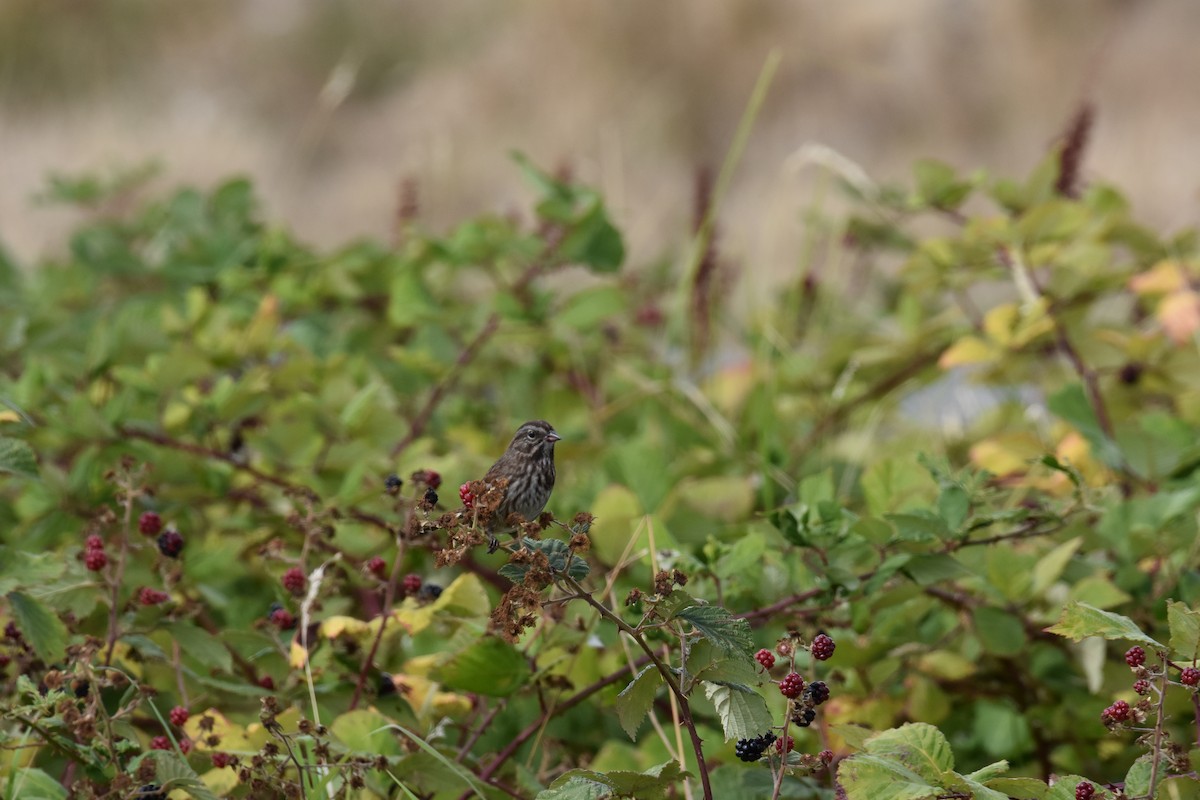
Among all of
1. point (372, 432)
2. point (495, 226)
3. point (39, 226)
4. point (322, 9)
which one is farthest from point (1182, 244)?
point (322, 9)

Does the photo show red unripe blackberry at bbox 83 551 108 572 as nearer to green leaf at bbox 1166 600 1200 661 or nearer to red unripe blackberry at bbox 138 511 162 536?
red unripe blackberry at bbox 138 511 162 536

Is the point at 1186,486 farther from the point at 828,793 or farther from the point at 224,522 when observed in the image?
the point at 224,522

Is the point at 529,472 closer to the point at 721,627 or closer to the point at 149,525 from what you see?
the point at 721,627

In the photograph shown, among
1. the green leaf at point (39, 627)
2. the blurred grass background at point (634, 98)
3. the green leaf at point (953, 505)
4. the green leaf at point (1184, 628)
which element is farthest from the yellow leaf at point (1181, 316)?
the blurred grass background at point (634, 98)

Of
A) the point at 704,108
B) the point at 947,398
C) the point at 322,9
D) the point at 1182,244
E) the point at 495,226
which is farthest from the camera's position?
the point at 322,9

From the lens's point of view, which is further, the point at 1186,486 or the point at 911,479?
the point at 1186,486

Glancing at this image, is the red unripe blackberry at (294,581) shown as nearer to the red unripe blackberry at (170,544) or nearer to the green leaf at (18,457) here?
the red unripe blackberry at (170,544)

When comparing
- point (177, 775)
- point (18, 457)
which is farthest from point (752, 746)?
point (18, 457)

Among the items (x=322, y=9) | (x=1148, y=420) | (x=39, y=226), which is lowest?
(x=1148, y=420)
